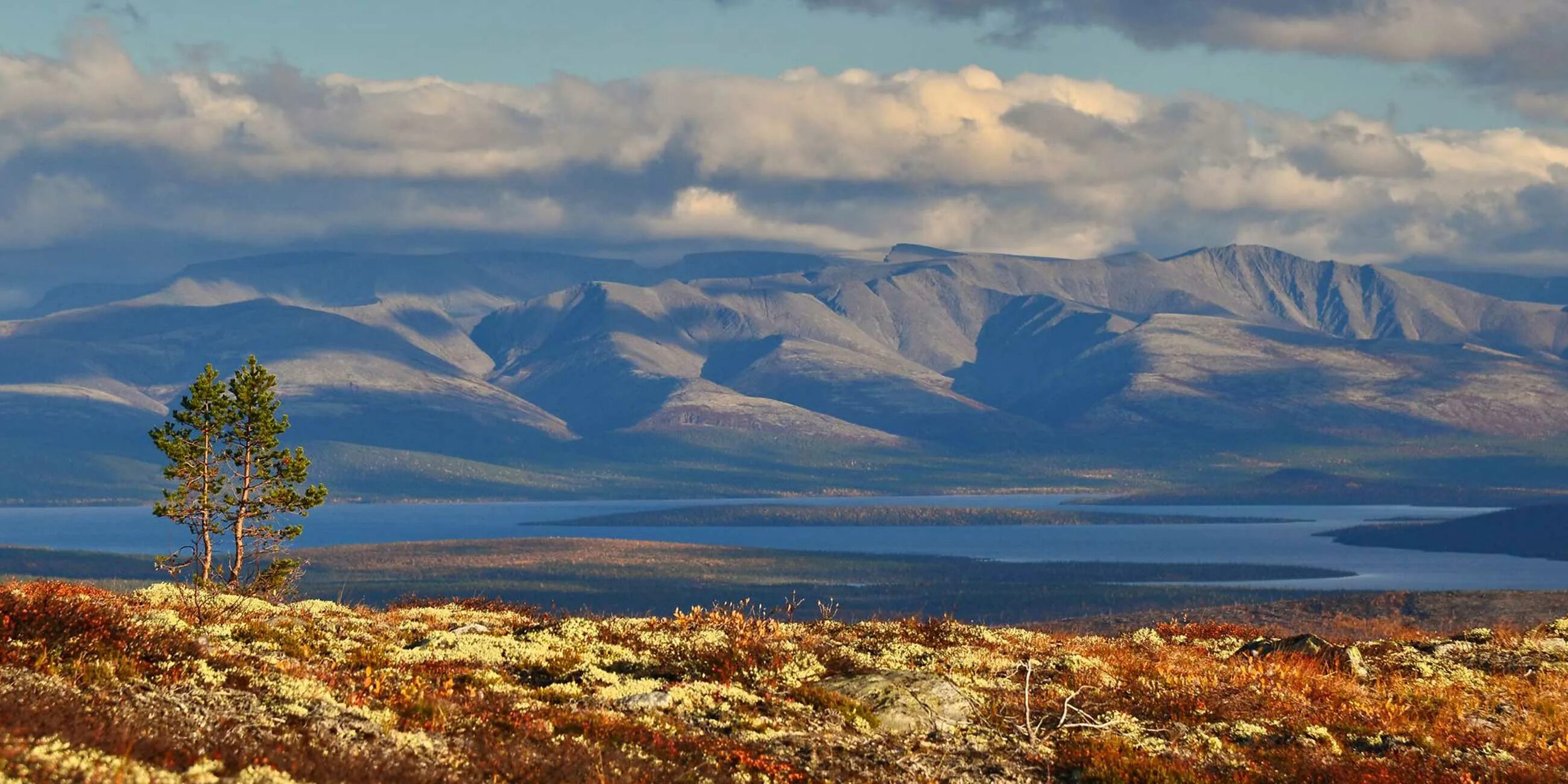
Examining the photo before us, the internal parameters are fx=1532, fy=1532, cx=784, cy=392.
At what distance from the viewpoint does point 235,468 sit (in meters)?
55.5

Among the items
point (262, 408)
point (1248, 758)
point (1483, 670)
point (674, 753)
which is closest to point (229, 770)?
point (674, 753)

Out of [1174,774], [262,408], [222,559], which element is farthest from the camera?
[222,559]

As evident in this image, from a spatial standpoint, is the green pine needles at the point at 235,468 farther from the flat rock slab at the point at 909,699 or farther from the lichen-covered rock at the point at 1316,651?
the lichen-covered rock at the point at 1316,651

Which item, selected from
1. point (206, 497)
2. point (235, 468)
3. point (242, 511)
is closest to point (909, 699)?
point (206, 497)

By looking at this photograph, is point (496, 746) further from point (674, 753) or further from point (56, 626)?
point (56, 626)

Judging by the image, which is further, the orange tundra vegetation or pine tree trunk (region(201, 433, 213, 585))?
pine tree trunk (region(201, 433, 213, 585))

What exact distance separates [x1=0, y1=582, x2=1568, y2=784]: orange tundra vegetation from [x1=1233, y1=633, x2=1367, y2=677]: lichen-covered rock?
12.4 inches

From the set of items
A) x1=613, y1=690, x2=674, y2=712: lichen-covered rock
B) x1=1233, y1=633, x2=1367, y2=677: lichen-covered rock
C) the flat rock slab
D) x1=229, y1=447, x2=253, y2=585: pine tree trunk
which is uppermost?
x1=229, y1=447, x2=253, y2=585: pine tree trunk

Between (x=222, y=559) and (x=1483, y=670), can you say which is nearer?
(x=1483, y=670)

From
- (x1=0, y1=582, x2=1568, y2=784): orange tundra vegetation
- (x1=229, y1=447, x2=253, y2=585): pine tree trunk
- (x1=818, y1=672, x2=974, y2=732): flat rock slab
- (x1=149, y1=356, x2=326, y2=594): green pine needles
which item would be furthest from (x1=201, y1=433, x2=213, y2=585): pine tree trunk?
(x1=818, y1=672, x2=974, y2=732): flat rock slab

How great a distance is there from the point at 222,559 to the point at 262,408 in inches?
351

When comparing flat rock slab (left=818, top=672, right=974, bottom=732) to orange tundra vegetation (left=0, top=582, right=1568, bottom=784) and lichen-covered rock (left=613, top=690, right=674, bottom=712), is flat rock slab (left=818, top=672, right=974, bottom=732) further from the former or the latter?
lichen-covered rock (left=613, top=690, right=674, bottom=712)

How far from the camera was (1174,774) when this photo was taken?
66.0 feet

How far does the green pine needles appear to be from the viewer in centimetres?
5100
